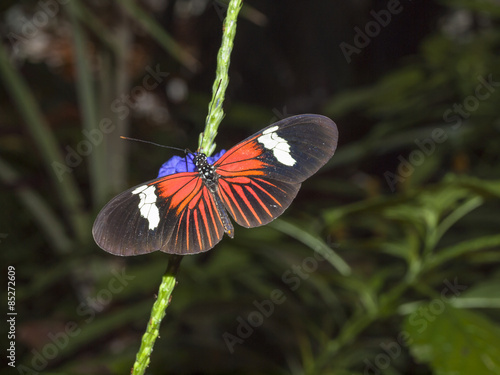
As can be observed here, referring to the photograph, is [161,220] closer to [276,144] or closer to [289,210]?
[276,144]

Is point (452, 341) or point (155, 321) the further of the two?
point (452, 341)

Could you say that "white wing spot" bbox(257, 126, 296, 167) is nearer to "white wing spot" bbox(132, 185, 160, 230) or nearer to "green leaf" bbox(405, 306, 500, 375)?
"white wing spot" bbox(132, 185, 160, 230)

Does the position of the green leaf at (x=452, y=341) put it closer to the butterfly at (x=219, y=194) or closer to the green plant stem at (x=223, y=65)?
the butterfly at (x=219, y=194)

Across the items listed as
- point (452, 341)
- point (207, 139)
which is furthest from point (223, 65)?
point (452, 341)

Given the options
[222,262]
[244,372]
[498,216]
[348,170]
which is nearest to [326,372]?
[244,372]

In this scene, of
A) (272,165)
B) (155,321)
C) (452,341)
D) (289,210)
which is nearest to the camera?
(155,321)

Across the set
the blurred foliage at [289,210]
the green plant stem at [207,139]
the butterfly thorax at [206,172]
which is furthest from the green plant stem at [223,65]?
the blurred foliage at [289,210]
